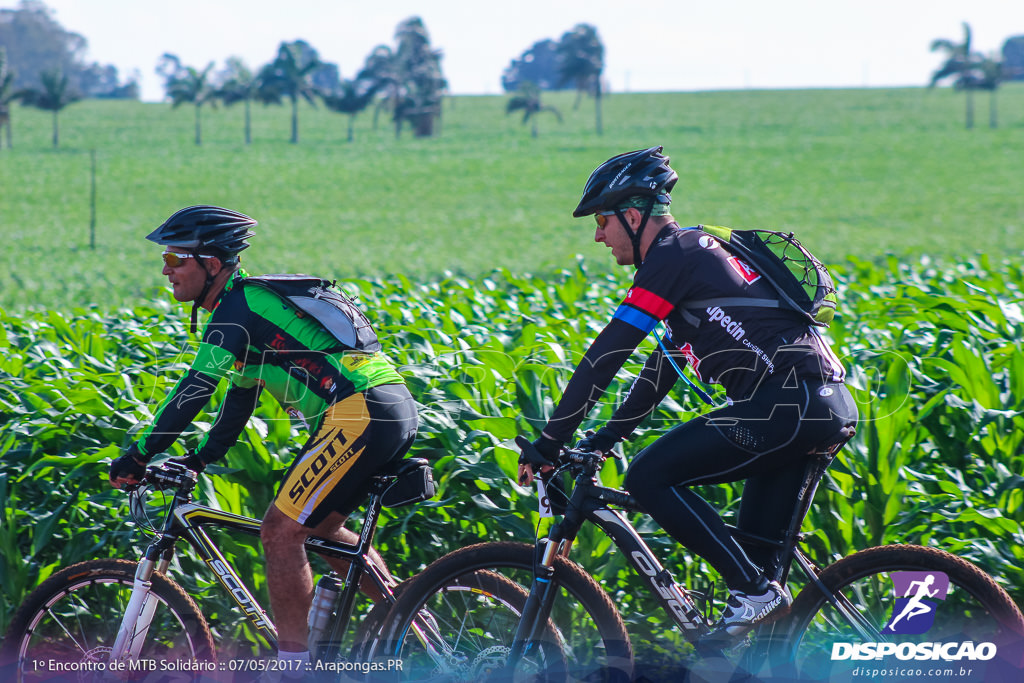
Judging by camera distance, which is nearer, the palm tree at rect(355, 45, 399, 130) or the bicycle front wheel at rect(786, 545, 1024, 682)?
the bicycle front wheel at rect(786, 545, 1024, 682)

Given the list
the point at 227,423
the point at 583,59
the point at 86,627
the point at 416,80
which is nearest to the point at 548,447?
the point at 227,423

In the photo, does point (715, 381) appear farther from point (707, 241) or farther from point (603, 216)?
point (603, 216)

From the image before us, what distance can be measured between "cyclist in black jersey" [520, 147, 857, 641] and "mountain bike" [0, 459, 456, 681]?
80cm

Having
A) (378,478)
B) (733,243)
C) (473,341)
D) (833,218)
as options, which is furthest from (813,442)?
(833,218)

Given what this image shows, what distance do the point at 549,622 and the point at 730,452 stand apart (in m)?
0.94

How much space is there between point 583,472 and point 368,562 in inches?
37.2

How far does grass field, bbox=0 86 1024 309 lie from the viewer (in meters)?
33.8

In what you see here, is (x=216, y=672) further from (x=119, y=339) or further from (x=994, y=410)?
(x=119, y=339)

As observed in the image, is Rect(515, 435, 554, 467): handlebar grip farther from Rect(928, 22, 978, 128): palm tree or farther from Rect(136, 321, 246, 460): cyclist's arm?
Rect(928, 22, 978, 128): palm tree

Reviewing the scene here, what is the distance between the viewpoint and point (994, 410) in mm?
5195

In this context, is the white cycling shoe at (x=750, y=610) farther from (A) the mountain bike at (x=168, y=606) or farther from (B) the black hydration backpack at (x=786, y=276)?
(A) the mountain bike at (x=168, y=606)

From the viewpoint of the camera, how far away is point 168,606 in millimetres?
4070

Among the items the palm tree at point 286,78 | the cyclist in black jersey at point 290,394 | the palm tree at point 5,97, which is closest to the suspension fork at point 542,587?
the cyclist in black jersey at point 290,394

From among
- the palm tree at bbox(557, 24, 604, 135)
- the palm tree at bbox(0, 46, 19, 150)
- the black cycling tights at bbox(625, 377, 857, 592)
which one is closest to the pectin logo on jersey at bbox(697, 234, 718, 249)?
the black cycling tights at bbox(625, 377, 857, 592)
